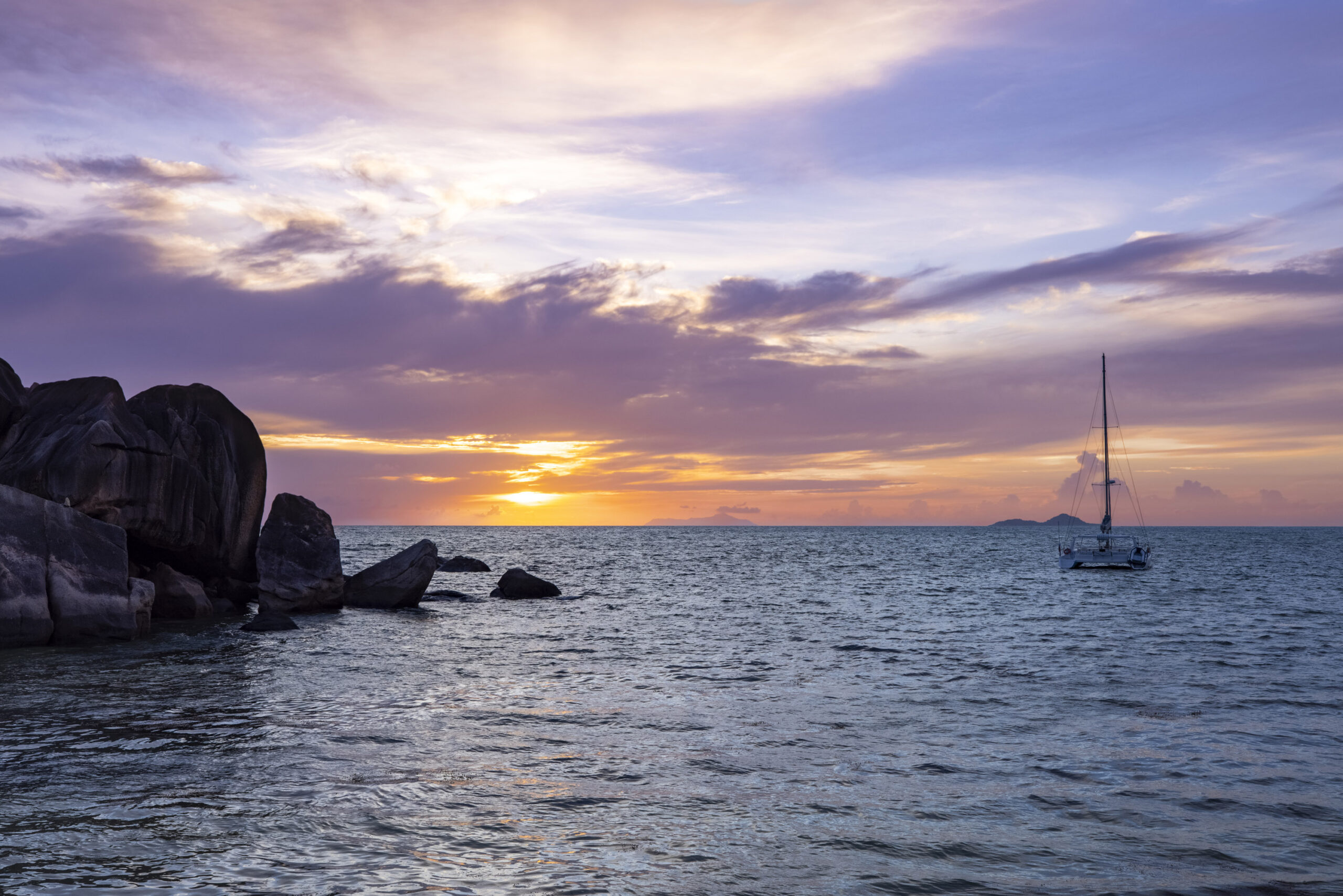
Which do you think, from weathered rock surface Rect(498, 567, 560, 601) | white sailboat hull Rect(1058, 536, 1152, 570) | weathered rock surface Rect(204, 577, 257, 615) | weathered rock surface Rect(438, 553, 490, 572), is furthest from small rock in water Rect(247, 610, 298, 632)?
white sailboat hull Rect(1058, 536, 1152, 570)

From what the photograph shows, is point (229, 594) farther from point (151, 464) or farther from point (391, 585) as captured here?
point (151, 464)

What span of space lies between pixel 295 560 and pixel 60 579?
12355 mm

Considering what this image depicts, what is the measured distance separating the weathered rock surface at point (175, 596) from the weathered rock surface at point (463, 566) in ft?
137

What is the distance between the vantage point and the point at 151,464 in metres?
32.1

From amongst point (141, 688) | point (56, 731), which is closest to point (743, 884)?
point (56, 731)

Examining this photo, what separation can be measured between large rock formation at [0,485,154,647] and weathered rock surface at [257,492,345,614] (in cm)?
906

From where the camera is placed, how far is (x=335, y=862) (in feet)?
30.2

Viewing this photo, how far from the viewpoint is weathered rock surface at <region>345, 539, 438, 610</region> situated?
41.1m

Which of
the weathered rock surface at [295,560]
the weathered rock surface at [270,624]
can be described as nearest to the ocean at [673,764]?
the weathered rock surface at [270,624]

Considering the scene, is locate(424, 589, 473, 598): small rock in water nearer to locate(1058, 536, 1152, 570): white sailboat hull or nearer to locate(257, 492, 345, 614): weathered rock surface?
locate(257, 492, 345, 614): weathered rock surface

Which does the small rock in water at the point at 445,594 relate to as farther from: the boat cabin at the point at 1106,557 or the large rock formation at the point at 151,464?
the boat cabin at the point at 1106,557

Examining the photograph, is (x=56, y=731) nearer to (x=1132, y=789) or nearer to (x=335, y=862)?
(x=335, y=862)

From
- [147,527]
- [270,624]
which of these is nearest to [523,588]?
[270,624]

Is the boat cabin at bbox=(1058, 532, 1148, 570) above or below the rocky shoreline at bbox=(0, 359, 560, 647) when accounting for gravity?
below
